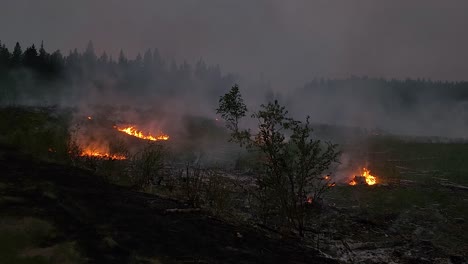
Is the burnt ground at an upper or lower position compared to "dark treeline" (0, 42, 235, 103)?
lower

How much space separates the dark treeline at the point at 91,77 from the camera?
244 ft

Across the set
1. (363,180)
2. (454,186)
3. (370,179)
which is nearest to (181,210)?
(363,180)

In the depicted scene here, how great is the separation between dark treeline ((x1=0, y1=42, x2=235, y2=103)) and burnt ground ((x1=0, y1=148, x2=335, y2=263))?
67334mm

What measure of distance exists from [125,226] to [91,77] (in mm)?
107887

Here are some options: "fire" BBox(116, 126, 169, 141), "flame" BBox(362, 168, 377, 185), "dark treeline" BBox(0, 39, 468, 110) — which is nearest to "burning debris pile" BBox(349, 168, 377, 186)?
"flame" BBox(362, 168, 377, 185)

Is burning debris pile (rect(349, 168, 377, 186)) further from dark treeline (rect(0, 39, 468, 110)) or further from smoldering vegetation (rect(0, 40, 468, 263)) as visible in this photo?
dark treeline (rect(0, 39, 468, 110))

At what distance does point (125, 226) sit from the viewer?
776 cm

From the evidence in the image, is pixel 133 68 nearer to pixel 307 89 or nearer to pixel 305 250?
pixel 307 89

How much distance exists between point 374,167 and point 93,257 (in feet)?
109

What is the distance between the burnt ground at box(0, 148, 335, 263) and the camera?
21.1ft

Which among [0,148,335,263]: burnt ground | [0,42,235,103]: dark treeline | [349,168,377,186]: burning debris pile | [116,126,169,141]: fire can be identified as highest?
[0,42,235,103]: dark treeline

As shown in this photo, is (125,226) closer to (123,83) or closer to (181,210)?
(181,210)

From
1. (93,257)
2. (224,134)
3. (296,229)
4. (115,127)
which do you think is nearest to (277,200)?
(296,229)

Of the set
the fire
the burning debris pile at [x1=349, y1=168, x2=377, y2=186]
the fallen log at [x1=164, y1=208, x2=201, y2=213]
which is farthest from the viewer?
the fire
